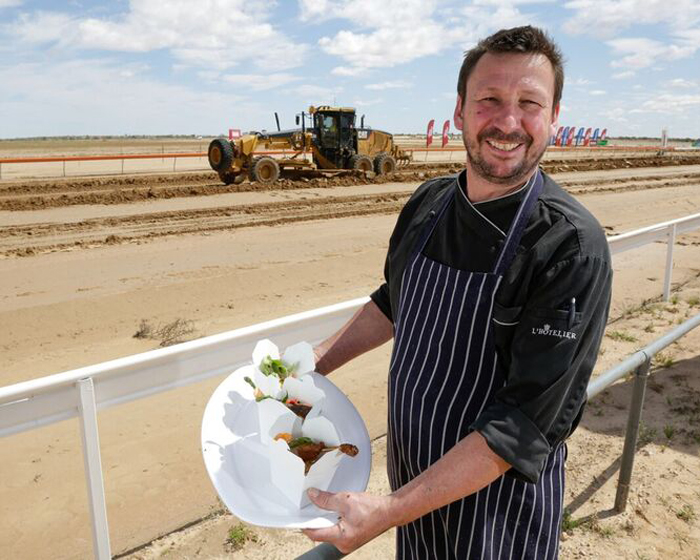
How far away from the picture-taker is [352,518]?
4.31 ft

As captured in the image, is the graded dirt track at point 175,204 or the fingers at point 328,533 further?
the graded dirt track at point 175,204

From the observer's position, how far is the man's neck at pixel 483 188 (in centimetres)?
157

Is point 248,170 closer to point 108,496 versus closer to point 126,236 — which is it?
point 126,236

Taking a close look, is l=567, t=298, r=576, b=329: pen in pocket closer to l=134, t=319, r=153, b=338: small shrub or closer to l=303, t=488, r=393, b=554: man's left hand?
l=303, t=488, r=393, b=554: man's left hand

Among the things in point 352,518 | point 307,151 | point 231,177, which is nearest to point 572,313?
point 352,518

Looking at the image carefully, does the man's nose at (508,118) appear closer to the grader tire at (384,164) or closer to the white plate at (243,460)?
the white plate at (243,460)

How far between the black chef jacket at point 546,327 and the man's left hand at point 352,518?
27cm

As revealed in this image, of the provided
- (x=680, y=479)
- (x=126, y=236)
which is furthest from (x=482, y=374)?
(x=126, y=236)

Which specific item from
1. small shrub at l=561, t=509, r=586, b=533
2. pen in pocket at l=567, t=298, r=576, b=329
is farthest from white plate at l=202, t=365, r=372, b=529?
small shrub at l=561, t=509, r=586, b=533

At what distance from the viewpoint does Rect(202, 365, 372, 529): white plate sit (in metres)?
1.33

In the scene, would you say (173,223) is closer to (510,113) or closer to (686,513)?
(686,513)

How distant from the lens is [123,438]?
4273 millimetres

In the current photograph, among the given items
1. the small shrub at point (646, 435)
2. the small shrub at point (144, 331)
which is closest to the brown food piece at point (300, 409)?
the small shrub at point (646, 435)

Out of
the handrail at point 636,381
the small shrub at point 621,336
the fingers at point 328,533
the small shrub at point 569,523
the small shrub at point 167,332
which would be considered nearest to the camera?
the fingers at point 328,533
